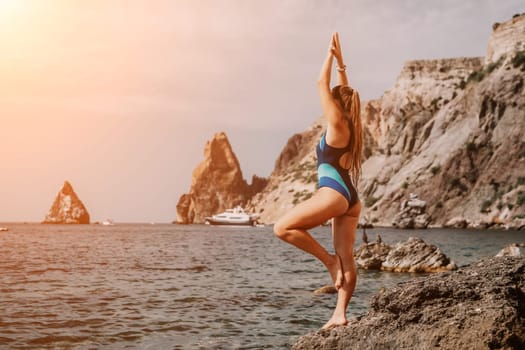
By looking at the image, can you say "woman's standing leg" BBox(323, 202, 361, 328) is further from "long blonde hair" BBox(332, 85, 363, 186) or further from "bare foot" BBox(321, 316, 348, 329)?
"long blonde hair" BBox(332, 85, 363, 186)

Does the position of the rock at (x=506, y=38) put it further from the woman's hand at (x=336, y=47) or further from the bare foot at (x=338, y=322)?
the bare foot at (x=338, y=322)

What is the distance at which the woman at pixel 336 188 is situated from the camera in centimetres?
671

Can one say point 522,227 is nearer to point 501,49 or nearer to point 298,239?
point 501,49

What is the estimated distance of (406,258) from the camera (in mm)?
28109

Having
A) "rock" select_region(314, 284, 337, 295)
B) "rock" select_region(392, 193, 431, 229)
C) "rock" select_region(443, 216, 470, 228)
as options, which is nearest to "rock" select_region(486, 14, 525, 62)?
"rock" select_region(392, 193, 431, 229)

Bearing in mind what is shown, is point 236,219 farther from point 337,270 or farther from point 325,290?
point 337,270

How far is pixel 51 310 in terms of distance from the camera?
15.3 metres

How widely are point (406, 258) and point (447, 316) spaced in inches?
884

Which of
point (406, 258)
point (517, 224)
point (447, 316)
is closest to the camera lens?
point (447, 316)

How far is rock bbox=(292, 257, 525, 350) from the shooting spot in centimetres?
607

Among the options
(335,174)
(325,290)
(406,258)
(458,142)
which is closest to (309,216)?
(335,174)

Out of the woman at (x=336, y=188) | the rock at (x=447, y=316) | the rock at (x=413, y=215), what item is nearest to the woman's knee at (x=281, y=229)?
the woman at (x=336, y=188)

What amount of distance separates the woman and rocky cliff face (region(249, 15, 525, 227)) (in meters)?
83.3

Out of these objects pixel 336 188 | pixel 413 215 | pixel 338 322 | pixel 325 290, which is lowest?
pixel 325 290
